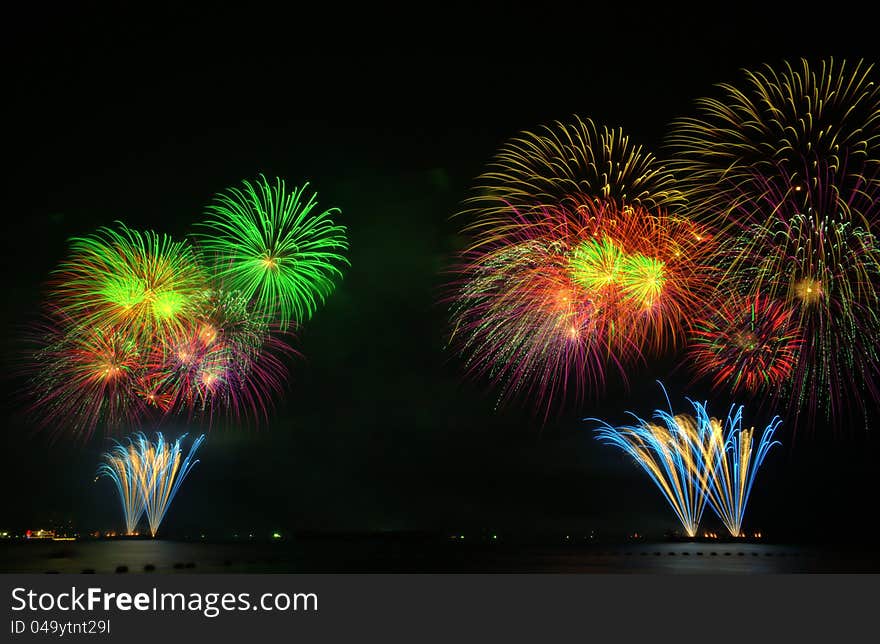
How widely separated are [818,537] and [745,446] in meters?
113

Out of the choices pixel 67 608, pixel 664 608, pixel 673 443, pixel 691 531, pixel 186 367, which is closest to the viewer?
pixel 67 608

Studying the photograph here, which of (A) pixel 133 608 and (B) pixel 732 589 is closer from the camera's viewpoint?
(A) pixel 133 608

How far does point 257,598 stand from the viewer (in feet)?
83.4

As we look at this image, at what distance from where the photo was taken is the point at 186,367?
41688 millimetres

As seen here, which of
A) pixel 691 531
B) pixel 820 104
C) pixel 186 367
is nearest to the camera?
pixel 820 104

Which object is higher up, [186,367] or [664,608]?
[186,367]

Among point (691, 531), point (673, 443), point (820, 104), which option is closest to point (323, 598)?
point (820, 104)

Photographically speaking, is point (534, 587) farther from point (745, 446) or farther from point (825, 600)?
point (745, 446)

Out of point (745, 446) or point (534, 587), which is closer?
point (534, 587)

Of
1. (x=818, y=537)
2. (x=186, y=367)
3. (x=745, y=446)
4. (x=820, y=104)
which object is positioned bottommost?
(x=818, y=537)

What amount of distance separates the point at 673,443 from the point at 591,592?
1241 inches

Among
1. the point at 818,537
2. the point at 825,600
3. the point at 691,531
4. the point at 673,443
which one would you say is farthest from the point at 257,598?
the point at 818,537

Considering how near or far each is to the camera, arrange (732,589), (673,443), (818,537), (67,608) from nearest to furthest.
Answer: (67,608), (732,589), (673,443), (818,537)

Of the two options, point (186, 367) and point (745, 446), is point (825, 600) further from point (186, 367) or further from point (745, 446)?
point (745, 446)
